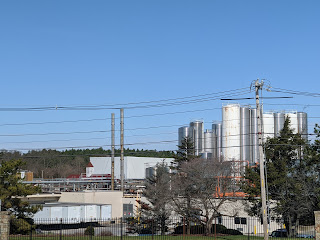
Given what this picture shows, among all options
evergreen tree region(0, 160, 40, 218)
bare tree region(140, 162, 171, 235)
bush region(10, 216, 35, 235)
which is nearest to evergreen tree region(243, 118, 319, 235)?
bare tree region(140, 162, 171, 235)

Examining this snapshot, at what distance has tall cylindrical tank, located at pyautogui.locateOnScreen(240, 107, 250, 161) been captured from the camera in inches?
2360

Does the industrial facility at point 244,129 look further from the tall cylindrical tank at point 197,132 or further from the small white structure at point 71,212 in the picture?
the small white structure at point 71,212

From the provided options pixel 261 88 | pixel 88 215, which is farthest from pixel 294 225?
pixel 88 215

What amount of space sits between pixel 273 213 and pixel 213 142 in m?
33.3

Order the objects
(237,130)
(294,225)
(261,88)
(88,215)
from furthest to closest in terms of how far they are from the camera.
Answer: (237,130) < (88,215) < (294,225) < (261,88)

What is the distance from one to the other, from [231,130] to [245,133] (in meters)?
1.98

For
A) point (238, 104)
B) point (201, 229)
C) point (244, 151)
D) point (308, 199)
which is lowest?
point (201, 229)

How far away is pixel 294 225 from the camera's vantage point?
3650 cm

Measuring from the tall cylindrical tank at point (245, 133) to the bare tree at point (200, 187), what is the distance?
67.9ft

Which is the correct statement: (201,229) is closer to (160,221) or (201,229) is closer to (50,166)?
(160,221)

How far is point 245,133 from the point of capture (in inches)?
2371

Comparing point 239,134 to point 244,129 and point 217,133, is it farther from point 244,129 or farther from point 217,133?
point 217,133

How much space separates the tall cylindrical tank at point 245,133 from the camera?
59.9 m

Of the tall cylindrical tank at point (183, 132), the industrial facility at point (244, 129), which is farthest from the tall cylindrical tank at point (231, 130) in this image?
the tall cylindrical tank at point (183, 132)
